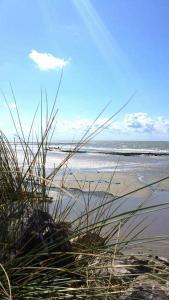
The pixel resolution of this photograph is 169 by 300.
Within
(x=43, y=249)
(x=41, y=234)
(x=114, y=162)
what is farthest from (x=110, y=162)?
(x=43, y=249)

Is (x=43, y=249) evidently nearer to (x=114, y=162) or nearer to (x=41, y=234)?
(x=41, y=234)

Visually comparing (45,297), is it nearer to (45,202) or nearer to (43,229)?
(43,229)

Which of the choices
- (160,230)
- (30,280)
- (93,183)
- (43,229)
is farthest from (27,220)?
(93,183)

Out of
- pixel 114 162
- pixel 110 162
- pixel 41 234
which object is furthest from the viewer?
pixel 110 162

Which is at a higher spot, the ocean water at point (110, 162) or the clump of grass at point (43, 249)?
the clump of grass at point (43, 249)

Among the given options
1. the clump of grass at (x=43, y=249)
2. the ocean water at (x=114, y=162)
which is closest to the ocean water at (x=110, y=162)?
the ocean water at (x=114, y=162)

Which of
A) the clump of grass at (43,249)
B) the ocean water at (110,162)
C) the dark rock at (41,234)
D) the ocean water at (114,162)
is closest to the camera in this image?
the clump of grass at (43,249)

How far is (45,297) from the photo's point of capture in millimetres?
2285

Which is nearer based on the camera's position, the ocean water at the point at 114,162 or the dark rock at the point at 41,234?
the dark rock at the point at 41,234

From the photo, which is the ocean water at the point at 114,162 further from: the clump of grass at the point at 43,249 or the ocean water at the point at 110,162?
the clump of grass at the point at 43,249

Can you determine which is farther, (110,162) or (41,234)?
(110,162)

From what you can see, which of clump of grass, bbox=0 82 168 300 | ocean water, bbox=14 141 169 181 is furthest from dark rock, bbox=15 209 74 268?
ocean water, bbox=14 141 169 181

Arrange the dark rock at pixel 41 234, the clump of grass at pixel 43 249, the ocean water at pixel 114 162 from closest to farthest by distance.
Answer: the clump of grass at pixel 43 249, the dark rock at pixel 41 234, the ocean water at pixel 114 162

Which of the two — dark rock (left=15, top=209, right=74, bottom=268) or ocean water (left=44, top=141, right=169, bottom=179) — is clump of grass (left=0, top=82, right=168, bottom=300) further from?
ocean water (left=44, top=141, right=169, bottom=179)
